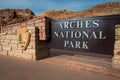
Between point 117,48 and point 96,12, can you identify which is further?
point 96,12

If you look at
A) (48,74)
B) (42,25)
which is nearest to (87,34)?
(48,74)

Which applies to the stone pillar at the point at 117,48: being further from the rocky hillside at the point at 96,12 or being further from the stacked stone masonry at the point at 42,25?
the rocky hillside at the point at 96,12

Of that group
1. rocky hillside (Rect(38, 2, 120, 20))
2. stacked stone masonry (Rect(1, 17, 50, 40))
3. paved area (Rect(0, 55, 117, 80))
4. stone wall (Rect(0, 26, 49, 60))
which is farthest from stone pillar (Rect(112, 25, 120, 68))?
rocky hillside (Rect(38, 2, 120, 20))

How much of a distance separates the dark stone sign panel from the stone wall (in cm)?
96

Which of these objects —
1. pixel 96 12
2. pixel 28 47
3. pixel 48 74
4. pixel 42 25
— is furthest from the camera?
pixel 96 12

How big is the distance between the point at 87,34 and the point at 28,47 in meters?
2.31

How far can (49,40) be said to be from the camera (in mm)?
4395

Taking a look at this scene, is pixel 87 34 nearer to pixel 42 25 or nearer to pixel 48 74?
pixel 48 74

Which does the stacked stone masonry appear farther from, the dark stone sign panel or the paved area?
the paved area

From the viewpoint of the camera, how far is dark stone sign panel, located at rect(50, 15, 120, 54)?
3.23 meters

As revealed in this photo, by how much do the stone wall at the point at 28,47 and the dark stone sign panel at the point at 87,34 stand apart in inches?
37.9

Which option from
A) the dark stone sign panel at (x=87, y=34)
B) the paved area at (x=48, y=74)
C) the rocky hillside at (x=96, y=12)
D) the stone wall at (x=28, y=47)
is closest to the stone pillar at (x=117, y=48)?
the dark stone sign panel at (x=87, y=34)

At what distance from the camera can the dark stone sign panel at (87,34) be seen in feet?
10.6

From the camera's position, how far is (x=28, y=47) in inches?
197
